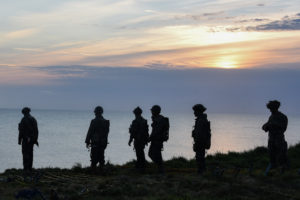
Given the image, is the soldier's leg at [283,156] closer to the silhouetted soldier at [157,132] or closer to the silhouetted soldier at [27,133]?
the silhouetted soldier at [157,132]

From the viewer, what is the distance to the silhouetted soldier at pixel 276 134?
15703 mm

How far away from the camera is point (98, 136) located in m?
17.4

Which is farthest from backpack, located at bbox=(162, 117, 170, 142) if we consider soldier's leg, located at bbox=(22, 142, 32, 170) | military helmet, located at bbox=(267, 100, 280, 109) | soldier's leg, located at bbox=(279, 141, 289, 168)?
soldier's leg, located at bbox=(22, 142, 32, 170)

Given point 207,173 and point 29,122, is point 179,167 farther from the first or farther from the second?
point 29,122

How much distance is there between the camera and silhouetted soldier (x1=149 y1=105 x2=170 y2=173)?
16625 millimetres

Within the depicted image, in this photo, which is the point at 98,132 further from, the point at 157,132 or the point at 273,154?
the point at 273,154

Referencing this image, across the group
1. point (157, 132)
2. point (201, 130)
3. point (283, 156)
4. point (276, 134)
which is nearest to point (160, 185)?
point (201, 130)

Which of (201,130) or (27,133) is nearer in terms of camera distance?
(201,130)

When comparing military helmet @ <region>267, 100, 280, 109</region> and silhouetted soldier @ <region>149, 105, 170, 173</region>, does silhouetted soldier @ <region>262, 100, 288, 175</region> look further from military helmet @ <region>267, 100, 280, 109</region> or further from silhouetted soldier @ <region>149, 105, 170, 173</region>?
silhouetted soldier @ <region>149, 105, 170, 173</region>

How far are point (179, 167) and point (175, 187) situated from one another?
5.62 m

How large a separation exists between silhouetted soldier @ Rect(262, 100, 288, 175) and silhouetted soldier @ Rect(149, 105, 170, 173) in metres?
3.65

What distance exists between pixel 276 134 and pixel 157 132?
14.3ft

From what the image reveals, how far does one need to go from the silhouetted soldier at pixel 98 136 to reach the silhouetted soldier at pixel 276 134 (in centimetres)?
616

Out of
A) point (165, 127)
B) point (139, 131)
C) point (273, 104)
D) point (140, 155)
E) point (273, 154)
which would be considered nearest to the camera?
point (273, 104)
